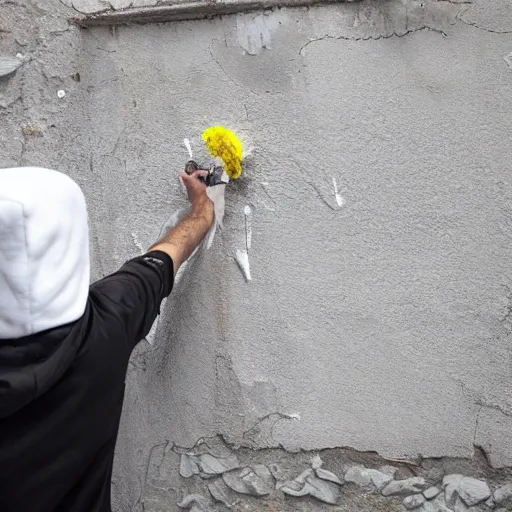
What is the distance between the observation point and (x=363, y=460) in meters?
2.18

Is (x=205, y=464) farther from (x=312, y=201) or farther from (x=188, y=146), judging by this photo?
(x=188, y=146)

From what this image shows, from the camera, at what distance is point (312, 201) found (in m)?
2.11

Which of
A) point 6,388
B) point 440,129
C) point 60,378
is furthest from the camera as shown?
point 440,129

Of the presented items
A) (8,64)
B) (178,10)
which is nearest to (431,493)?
(178,10)

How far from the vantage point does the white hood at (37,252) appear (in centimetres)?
129

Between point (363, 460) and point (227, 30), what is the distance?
4.87 ft

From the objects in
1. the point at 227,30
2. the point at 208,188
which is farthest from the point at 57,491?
the point at 227,30

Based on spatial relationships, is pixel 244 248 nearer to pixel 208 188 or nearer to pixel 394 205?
pixel 208 188

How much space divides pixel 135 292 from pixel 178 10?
950 mm

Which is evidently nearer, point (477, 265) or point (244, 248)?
point (477, 265)

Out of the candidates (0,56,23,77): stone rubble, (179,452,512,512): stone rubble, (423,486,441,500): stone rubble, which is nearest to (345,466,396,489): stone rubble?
(179,452,512,512): stone rubble

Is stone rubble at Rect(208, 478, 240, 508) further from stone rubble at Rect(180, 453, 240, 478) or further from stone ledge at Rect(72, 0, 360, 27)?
stone ledge at Rect(72, 0, 360, 27)

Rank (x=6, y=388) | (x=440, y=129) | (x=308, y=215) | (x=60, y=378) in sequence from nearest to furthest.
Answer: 1. (x=6, y=388)
2. (x=60, y=378)
3. (x=440, y=129)
4. (x=308, y=215)

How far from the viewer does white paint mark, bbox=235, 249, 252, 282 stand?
2.19 meters
